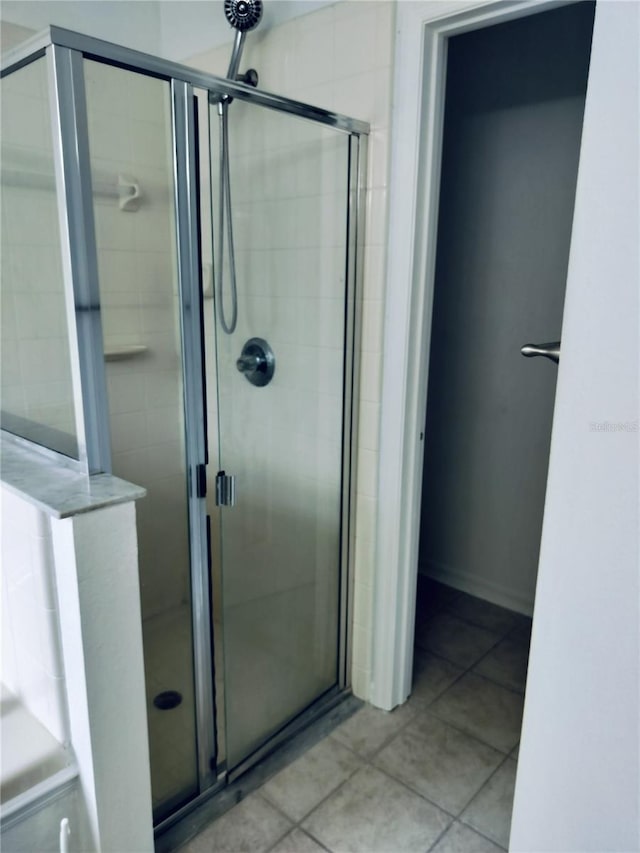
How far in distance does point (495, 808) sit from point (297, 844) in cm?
52

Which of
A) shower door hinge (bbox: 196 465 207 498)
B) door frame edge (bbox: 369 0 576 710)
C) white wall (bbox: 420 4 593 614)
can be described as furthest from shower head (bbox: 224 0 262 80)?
shower door hinge (bbox: 196 465 207 498)

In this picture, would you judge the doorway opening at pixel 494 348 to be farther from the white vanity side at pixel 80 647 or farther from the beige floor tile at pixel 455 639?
the white vanity side at pixel 80 647

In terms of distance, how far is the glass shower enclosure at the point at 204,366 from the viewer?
1.21 metres

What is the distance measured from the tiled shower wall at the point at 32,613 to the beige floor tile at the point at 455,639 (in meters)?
1.41

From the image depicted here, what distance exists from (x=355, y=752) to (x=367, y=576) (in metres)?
0.49

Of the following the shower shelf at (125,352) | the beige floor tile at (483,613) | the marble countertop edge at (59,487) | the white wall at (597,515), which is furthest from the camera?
the beige floor tile at (483,613)

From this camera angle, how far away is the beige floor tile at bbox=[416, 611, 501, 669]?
7.30 feet

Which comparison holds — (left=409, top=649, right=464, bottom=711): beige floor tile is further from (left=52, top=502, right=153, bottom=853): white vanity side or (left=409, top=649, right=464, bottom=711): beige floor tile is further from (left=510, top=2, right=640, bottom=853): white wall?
(left=52, top=502, right=153, bottom=853): white vanity side

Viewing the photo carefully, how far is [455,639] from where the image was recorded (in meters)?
2.33

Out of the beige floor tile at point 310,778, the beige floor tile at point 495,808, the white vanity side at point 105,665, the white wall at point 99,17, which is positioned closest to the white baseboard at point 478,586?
the beige floor tile at point 495,808

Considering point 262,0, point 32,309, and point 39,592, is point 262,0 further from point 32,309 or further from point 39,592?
point 39,592

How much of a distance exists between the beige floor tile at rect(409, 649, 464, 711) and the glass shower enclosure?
0.84 feet

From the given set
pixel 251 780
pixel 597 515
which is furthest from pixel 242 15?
pixel 251 780

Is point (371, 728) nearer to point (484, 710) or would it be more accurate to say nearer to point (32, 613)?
point (484, 710)
